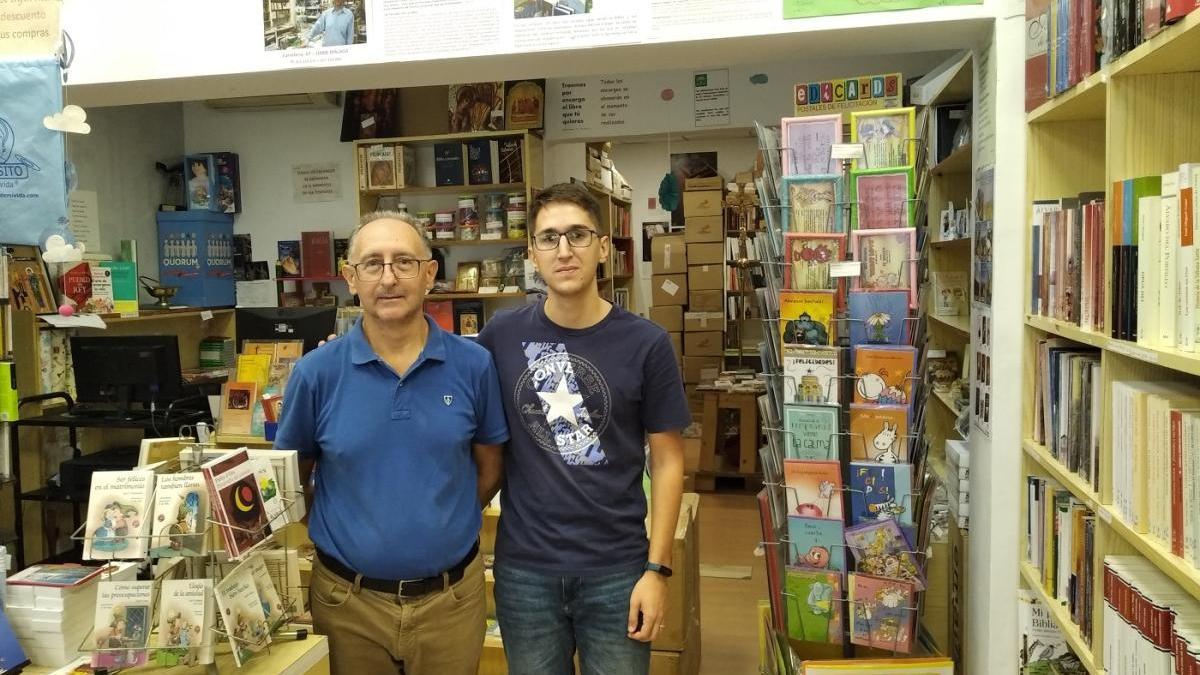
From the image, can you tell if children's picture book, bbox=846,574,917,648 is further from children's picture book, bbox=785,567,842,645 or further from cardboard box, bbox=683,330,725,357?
cardboard box, bbox=683,330,725,357

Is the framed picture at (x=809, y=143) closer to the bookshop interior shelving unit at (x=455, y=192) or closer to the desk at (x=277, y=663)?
the desk at (x=277, y=663)

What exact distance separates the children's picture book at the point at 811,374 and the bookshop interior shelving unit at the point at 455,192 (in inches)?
128

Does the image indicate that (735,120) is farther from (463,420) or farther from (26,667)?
(26,667)

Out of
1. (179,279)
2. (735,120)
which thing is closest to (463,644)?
(735,120)

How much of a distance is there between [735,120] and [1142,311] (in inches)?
159

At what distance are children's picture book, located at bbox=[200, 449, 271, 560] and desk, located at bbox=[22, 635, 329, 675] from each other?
8.1 inches

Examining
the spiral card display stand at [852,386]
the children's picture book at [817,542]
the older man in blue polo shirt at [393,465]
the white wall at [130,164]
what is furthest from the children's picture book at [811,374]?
the white wall at [130,164]

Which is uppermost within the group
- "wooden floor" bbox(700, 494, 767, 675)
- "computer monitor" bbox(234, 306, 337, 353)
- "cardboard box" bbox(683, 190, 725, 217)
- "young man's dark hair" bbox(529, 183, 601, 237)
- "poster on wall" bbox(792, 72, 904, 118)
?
"cardboard box" bbox(683, 190, 725, 217)

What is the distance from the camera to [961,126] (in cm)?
397

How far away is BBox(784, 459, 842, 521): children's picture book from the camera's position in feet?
7.89

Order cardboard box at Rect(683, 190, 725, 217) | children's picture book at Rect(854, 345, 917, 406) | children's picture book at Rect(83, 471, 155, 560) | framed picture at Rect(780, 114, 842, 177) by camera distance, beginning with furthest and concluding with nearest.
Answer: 1. cardboard box at Rect(683, 190, 725, 217)
2. framed picture at Rect(780, 114, 842, 177)
3. children's picture book at Rect(854, 345, 917, 406)
4. children's picture book at Rect(83, 471, 155, 560)

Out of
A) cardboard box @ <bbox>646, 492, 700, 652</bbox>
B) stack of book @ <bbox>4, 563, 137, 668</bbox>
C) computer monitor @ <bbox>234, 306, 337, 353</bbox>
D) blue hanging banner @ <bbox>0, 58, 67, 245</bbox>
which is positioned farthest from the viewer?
computer monitor @ <bbox>234, 306, 337, 353</bbox>

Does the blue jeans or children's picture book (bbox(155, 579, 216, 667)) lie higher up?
children's picture book (bbox(155, 579, 216, 667))

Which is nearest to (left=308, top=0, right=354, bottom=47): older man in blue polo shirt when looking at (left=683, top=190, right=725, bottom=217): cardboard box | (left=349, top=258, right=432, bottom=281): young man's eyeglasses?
(left=349, top=258, right=432, bottom=281): young man's eyeglasses
